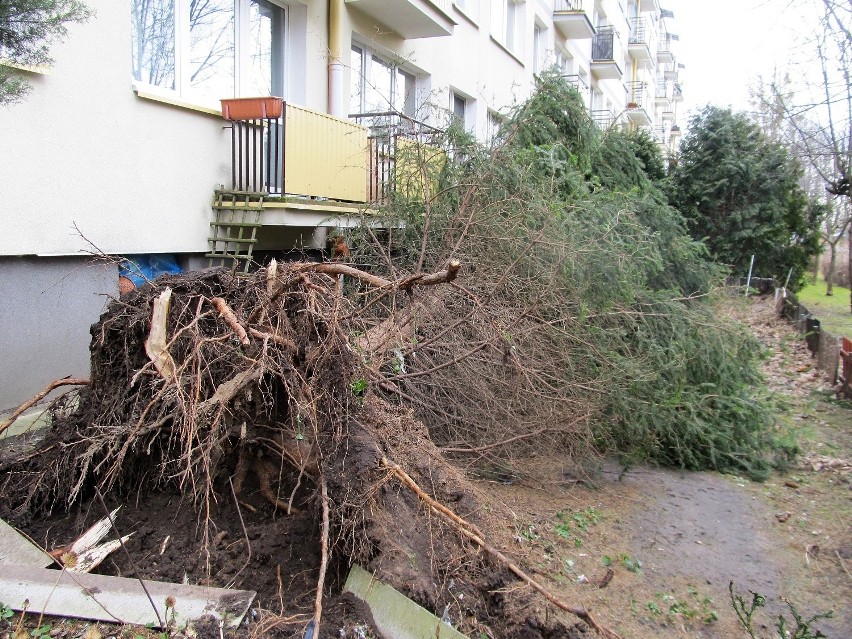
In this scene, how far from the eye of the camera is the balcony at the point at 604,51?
24.7m

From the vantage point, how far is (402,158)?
776 centimetres

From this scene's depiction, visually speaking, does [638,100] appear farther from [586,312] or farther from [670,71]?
[586,312]

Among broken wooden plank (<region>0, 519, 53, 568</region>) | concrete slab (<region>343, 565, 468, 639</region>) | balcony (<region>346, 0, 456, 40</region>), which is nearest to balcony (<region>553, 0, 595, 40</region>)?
balcony (<region>346, 0, 456, 40</region>)

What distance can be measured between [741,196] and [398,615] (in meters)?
18.6

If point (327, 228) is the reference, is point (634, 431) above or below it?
below

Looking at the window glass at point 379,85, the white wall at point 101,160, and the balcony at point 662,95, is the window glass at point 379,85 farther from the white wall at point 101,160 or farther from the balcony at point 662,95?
the balcony at point 662,95

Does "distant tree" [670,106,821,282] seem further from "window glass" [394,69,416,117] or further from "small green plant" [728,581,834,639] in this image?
"small green plant" [728,581,834,639]

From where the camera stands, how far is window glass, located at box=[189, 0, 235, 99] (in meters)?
8.02

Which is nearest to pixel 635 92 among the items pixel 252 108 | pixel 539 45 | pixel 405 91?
pixel 539 45

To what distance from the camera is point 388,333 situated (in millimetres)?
4457

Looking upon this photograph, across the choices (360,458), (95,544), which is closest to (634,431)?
(360,458)

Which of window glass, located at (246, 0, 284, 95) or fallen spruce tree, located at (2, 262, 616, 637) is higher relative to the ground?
window glass, located at (246, 0, 284, 95)

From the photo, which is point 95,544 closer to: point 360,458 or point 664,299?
point 360,458

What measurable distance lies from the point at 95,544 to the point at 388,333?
6.72 ft
